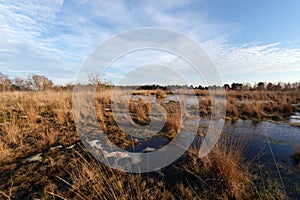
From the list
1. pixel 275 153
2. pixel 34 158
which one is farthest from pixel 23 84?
pixel 275 153

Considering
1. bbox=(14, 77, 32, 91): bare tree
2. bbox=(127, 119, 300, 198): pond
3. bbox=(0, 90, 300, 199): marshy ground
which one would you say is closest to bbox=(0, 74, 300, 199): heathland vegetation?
bbox=(0, 90, 300, 199): marshy ground

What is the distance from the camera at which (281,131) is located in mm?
5113

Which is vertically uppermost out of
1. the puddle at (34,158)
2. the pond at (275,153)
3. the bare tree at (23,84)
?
the bare tree at (23,84)

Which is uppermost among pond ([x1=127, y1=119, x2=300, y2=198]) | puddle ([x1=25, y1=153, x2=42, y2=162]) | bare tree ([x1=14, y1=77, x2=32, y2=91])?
bare tree ([x1=14, y1=77, x2=32, y2=91])

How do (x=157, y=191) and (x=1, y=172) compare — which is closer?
(x=157, y=191)

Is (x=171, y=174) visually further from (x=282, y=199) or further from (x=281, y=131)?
(x=281, y=131)

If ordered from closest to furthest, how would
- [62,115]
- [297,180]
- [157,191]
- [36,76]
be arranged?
[157,191], [297,180], [62,115], [36,76]

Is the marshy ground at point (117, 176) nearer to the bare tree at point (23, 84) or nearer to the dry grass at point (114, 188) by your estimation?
the dry grass at point (114, 188)

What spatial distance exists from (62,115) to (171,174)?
5377 millimetres

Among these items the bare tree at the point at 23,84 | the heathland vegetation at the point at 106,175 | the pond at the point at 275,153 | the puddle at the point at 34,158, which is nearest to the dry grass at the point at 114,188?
the heathland vegetation at the point at 106,175

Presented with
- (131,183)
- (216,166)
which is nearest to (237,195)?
(216,166)

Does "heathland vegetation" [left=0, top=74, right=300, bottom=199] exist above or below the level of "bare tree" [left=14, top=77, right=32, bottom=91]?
below

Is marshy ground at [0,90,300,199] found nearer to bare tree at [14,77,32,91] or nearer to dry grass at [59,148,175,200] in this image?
dry grass at [59,148,175,200]

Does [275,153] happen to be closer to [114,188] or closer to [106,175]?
[114,188]
